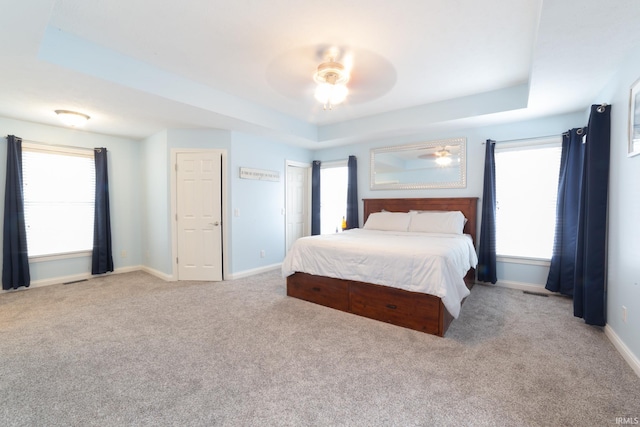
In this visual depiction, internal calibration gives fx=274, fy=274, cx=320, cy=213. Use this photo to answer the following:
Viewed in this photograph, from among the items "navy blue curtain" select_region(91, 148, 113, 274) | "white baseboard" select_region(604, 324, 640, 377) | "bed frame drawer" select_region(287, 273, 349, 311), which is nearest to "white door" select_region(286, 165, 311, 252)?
"bed frame drawer" select_region(287, 273, 349, 311)

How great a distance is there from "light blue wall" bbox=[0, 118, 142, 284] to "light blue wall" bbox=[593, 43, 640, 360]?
638 cm

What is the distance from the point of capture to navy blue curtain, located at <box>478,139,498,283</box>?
153 inches

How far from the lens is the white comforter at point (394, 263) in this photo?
2441mm

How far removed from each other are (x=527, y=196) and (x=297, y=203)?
12.6ft

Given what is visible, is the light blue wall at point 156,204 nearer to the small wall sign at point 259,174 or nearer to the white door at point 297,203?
the small wall sign at point 259,174

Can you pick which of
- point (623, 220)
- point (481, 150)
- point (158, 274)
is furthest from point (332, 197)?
point (623, 220)

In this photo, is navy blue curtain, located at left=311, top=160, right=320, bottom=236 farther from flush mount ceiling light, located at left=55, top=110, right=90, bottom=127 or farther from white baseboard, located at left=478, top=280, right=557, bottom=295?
flush mount ceiling light, located at left=55, top=110, right=90, bottom=127

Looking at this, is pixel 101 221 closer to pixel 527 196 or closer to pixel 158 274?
pixel 158 274

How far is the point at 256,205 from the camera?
15.5 feet

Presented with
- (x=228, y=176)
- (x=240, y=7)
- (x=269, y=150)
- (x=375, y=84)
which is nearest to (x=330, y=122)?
(x=269, y=150)

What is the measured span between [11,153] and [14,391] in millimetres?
3516

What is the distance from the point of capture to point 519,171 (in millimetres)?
3863

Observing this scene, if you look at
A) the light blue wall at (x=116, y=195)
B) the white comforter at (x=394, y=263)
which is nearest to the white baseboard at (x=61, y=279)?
the light blue wall at (x=116, y=195)

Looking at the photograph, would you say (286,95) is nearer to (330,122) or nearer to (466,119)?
(330,122)
